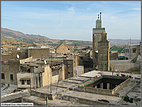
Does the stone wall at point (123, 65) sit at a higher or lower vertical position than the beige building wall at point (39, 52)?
lower

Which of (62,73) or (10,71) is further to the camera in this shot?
(62,73)

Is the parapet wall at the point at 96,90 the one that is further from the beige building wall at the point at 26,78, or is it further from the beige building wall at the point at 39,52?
the beige building wall at the point at 39,52

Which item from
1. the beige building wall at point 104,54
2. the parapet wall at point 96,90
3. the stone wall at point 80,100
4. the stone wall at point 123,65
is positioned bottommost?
the stone wall at point 80,100

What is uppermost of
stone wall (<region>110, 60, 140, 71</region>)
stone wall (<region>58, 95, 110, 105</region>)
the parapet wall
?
stone wall (<region>110, 60, 140, 71</region>)

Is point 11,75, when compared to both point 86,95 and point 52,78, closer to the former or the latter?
point 52,78

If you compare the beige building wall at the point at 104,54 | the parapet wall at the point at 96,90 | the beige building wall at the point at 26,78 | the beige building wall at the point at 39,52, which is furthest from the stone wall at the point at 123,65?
the parapet wall at the point at 96,90

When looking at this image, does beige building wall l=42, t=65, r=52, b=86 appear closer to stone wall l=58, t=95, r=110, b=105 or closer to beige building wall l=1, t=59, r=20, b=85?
beige building wall l=1, t=59, r=20, b=85

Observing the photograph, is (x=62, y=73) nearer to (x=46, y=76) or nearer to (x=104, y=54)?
(x=46, y=76)

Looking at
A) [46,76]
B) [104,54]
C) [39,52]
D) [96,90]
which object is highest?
[39,52]

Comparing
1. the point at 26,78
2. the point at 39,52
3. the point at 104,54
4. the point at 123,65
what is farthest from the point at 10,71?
the point at 123,65

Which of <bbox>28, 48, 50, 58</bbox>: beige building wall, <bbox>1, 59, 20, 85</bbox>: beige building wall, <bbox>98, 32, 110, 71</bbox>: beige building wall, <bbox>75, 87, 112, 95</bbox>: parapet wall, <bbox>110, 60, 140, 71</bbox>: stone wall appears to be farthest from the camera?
<bbox>28, 48, 50, 58</bbox>: beige building wall

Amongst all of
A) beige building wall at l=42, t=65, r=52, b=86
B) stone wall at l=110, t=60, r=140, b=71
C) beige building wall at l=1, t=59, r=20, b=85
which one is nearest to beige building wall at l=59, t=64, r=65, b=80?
beige building wall at l=42, t=65, r=52, b=86

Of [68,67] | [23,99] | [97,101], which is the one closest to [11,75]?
[68,67]

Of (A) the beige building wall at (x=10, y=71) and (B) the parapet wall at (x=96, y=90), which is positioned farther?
(A) the beige building wall at (x=10, y=71)
